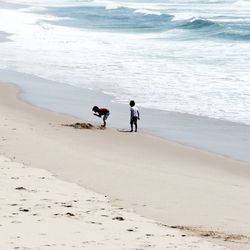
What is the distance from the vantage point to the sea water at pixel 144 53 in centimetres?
2191

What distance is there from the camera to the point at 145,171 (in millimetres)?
12461

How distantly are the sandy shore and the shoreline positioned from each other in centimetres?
66

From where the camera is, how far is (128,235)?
26.8 feet

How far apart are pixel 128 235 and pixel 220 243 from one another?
43.5 inches

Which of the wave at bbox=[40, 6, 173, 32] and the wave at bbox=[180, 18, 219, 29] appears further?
the wave at bbox=[40, 6, 173, 32]

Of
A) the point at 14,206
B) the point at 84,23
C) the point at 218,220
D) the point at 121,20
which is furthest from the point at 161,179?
the point at 121,20

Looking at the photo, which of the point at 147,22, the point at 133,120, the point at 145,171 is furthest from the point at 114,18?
the point at 145,171

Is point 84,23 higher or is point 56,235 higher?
point 84,23

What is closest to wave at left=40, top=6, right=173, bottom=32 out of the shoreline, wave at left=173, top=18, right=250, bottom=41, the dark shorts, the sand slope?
wave at left=173, top=18, right=250, bottom=41

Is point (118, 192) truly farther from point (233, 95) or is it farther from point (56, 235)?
point (233, 95)

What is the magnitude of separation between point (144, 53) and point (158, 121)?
15.7m

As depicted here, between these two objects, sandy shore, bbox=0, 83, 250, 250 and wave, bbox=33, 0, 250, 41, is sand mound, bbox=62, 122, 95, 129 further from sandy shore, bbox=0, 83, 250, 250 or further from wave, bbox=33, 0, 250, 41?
wave, bbox=33, 0, 250, 41

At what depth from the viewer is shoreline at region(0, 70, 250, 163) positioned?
1588 centimetres

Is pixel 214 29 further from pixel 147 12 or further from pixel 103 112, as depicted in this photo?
pixel 103 112
